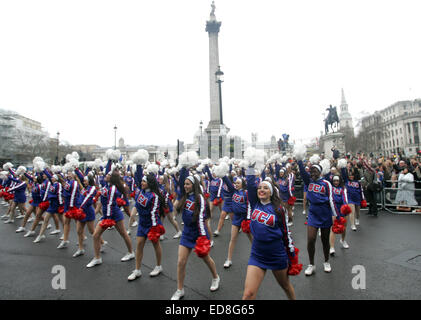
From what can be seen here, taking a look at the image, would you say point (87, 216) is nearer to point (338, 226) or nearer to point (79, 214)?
point (79, 214)

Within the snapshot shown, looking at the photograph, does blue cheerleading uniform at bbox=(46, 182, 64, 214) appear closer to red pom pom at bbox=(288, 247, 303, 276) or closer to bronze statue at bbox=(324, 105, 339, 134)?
red pom pom at bbox=(288, 247, 303, 276)

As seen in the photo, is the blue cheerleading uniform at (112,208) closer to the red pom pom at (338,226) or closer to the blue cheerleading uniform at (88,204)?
the blue cheerleading uniform at (88,204)

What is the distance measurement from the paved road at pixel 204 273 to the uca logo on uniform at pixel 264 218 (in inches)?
55.7

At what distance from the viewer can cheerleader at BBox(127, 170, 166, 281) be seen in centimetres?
434

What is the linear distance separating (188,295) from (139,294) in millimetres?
771

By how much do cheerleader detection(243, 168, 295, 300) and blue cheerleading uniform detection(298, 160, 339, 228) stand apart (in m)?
1.68

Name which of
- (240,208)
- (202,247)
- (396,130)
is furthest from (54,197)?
(396,130)

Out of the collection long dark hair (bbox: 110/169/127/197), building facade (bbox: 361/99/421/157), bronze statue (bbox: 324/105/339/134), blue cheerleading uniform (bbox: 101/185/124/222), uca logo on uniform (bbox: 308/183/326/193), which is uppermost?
building facade (bbox: 361/99/421/157)

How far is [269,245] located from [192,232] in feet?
4.35

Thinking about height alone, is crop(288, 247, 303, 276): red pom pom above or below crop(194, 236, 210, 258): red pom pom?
below

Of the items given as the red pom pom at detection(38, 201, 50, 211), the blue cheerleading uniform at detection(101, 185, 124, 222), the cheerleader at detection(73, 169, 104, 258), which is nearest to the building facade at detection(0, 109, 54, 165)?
the red pom pom at detection(38, 201, 50, 211)

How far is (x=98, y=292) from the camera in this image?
3.97 m

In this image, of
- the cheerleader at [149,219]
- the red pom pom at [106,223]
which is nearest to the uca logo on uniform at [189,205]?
the cheerleader at [149,219]

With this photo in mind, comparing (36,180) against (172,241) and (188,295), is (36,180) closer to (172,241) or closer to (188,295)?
(172,241)
